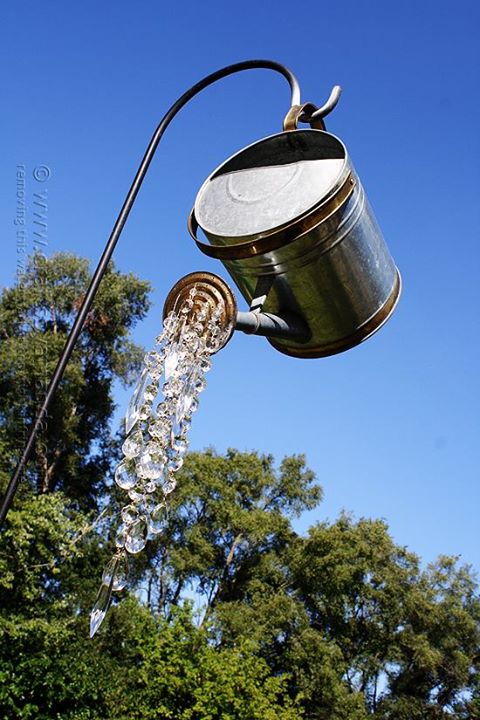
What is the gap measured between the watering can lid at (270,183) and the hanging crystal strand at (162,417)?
26cm

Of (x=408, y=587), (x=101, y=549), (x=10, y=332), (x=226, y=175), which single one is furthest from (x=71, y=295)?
(x=226, y=175)

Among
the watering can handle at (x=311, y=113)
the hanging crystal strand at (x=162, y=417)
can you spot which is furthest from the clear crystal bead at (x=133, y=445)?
the watering can handle at (x=311, y=113)

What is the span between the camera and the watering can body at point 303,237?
70.8 inches

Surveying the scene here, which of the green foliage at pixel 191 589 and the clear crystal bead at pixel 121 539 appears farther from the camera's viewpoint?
the green foliage at pixel 191 589

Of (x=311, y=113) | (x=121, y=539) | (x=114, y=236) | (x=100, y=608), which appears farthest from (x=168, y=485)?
(x=311, y=113)

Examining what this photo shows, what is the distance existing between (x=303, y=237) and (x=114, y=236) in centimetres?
66

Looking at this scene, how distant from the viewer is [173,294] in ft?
6.11

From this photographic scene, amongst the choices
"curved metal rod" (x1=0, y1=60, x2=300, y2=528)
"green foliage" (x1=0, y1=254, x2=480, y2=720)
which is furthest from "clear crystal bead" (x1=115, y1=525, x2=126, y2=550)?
Result: "green foliage" (x1=0, y1=254, x2=480, y2=720)

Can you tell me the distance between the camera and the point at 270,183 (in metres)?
1.98

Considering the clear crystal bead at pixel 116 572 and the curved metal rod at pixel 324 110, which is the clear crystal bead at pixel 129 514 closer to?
the clear crystal bead at pixel 116 572

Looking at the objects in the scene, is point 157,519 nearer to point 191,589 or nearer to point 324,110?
point 324,110

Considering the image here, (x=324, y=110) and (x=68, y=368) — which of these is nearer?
(x=324, y=110)

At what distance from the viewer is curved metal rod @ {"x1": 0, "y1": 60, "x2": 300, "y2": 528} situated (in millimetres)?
1743

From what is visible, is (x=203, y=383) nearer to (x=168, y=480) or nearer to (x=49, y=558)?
(x=168, y=480)
